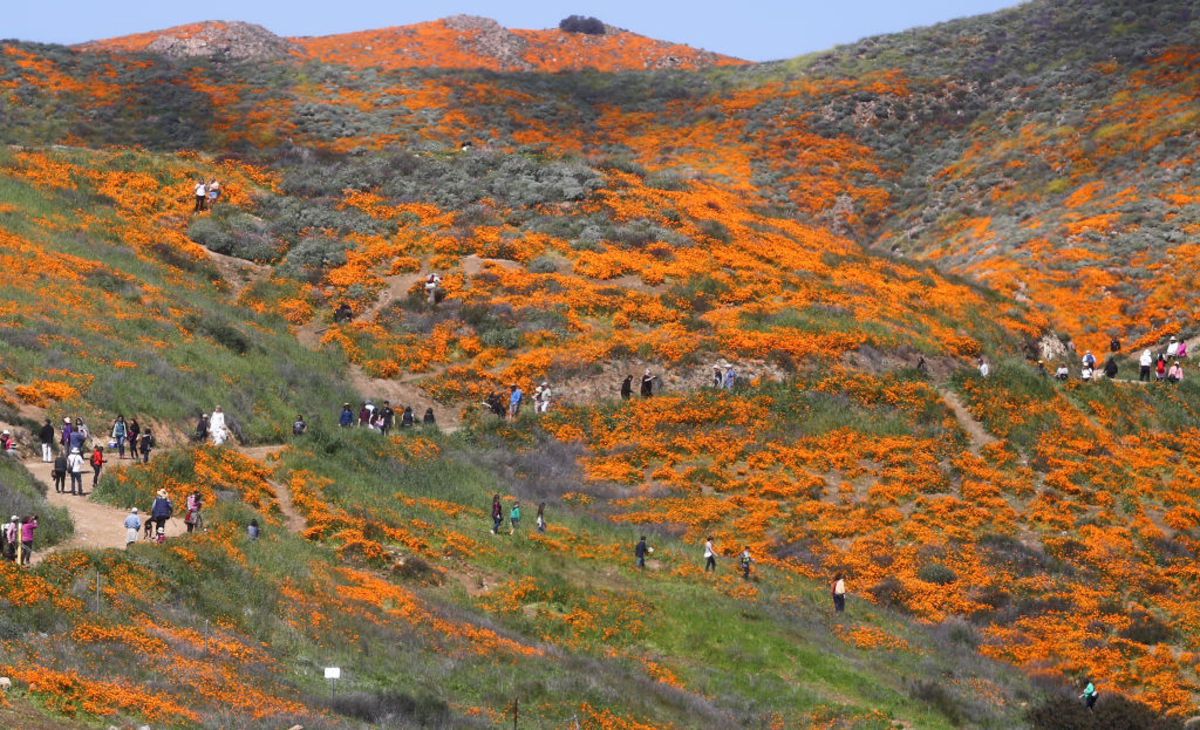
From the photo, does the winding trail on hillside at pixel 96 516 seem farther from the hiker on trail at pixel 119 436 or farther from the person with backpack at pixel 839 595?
the person with backpack at pixel 839 595

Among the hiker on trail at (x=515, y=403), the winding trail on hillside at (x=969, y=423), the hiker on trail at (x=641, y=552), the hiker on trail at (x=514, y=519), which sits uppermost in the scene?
the hiker on trail at (x=515, y=403)

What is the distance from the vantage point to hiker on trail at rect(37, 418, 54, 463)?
33.7 metres

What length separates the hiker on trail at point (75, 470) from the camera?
102 feet

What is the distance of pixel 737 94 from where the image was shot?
10638 cm

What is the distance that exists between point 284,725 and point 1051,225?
213ft

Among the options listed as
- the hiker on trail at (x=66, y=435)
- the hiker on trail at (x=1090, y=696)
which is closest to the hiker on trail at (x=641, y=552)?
the hiker on trail at (x=1090, y=696)

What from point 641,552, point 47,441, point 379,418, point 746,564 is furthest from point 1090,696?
point 47,441

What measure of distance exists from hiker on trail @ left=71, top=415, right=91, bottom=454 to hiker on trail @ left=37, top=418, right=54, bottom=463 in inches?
24.8

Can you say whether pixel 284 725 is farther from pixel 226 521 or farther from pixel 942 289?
pixel 942 289

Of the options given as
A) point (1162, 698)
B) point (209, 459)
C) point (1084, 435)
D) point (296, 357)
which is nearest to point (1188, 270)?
point (1084, 435)

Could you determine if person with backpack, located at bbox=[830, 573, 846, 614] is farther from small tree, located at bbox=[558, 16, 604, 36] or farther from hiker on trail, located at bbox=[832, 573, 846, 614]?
small tree, located at bbox=[558, 16, 604, 36]

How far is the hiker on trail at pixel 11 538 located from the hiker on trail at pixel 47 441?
10.4 metres

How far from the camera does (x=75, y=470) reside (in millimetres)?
31047

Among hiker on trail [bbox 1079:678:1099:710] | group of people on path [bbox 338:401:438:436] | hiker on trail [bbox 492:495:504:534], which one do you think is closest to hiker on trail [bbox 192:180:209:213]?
group of people on path [bbox 338:401:438:436]
